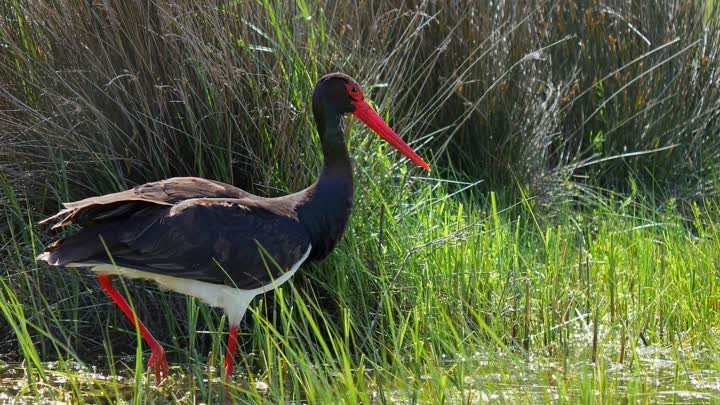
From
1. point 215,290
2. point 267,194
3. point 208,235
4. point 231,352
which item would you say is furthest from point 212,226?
point 267,194

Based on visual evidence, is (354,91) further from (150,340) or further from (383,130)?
(150,340)

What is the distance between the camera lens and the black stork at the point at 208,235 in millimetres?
4059

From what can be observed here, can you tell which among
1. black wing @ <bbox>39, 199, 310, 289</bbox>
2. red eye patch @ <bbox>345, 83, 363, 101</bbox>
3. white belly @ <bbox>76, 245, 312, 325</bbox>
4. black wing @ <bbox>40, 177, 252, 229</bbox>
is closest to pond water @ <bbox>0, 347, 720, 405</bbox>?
white belly @ <bbox>76, 245, 312, 325</bbox>

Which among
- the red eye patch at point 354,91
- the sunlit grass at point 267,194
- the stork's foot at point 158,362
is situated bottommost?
the stork's foot at point 158,362

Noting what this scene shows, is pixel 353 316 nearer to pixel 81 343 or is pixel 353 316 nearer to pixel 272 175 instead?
pixel 272 175

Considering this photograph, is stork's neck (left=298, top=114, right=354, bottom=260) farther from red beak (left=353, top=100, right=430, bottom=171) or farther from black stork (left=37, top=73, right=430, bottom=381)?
red beak (left=353, top=100, right=430, bottom=171)

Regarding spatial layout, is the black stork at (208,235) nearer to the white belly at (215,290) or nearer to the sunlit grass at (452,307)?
the white belly at (215,290)

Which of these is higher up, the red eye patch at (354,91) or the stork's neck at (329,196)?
the red eye patch at (354,91)

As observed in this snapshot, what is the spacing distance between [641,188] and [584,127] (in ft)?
1.59

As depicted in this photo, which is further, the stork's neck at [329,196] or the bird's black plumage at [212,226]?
the stork's neck at [329,196]

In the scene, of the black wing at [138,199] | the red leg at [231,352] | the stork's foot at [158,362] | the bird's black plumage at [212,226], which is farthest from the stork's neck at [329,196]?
the stork's foot at [158,362]

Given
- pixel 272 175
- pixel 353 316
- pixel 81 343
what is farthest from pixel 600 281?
pixel 81 343

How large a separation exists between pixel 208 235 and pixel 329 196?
487 millimetres

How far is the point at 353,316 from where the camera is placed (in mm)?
4543
